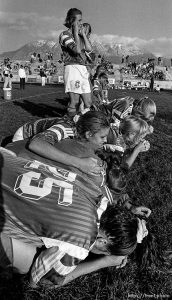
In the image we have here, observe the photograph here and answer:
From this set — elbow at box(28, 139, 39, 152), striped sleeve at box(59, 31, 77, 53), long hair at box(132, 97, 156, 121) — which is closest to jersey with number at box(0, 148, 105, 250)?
elbow at box(28, 139, 39, 152)

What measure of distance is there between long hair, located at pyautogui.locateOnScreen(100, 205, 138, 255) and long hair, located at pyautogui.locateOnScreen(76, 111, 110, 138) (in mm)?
824

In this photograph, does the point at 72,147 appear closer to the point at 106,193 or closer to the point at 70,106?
the point at 106,193

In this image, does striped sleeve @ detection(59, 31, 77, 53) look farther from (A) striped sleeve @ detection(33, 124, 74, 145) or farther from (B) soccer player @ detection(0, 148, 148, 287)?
(B) soccer player @ detection(0, 148, 148, 287)

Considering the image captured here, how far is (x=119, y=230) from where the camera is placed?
2.63 meters

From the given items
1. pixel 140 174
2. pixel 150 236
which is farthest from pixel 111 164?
pixel 140 174

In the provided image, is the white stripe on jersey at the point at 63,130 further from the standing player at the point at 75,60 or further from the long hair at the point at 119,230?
the standing player at the point at 75,60

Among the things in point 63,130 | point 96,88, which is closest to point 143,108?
point 63,130

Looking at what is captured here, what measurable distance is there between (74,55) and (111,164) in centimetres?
404

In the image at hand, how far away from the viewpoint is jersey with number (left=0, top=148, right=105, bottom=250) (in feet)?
7.98

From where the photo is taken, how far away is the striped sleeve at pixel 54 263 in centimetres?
240

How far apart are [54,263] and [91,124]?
133 centimetres

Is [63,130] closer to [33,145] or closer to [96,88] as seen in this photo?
[33,145]

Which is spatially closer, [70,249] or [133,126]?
[70,249]

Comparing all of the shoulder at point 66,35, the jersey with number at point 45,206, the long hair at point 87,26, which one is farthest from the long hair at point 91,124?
the long hair at point 87,26
